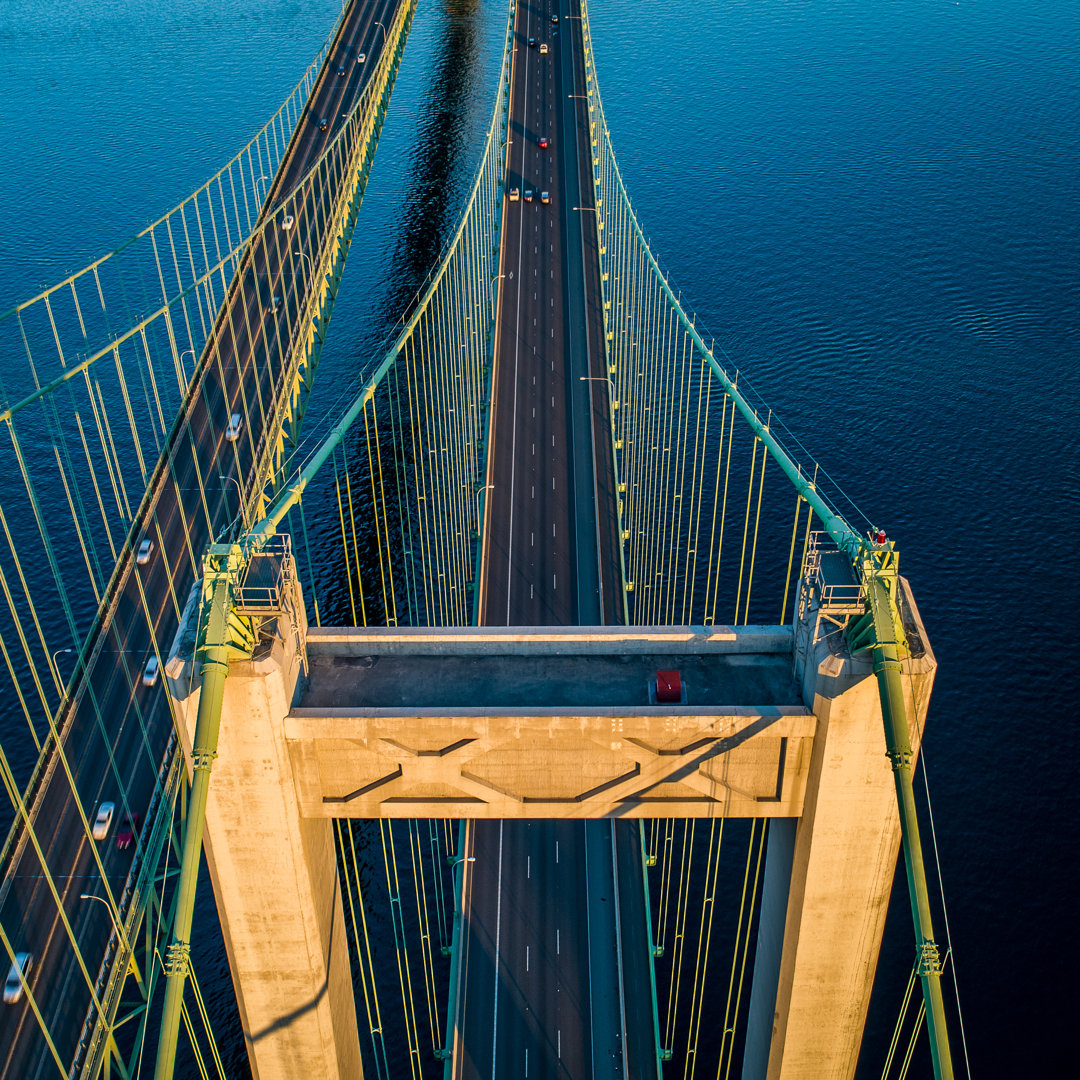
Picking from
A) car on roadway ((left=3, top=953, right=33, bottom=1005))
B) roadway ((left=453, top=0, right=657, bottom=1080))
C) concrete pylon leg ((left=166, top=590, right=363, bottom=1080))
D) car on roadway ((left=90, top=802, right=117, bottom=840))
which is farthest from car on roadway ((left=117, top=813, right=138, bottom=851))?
roadway ((left=453, top=0, right=657, bottom=1080))

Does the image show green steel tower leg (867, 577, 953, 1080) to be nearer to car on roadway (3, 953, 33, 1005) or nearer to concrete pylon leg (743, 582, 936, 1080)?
concrete pylon leg (743, 582, 936, 1080)

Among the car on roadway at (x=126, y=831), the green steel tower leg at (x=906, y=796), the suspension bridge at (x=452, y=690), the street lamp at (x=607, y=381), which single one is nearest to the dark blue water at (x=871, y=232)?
the suspension bridge at (x=452, y=690)

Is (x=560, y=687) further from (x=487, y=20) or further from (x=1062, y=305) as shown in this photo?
(x=487, y=20)

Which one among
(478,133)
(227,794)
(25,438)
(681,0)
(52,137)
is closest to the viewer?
(227,794)

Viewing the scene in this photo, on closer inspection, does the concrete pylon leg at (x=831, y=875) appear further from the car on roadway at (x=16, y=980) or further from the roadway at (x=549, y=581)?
the car on roadway at (x=16, y=980)

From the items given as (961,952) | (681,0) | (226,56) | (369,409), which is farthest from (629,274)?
(681,0)

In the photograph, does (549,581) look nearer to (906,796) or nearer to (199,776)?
(199,776)
